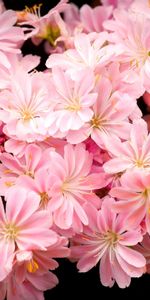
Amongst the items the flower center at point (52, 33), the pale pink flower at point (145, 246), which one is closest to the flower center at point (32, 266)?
the pale pink flower at point (145, 246)

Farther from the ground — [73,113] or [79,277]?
[73,113]

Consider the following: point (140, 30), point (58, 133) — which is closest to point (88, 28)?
point (140, 30)

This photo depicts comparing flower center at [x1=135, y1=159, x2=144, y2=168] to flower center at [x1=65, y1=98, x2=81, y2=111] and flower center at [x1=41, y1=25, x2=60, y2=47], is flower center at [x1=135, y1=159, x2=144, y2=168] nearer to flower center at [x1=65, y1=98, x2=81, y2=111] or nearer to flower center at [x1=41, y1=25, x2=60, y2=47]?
flower center at [x1=65, y1=98, x2=81, y2=111]

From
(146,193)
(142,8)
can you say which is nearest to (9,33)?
(142,8)

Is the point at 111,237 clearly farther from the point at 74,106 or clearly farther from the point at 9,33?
the point at 9,33

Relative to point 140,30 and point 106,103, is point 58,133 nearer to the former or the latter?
point 106,103

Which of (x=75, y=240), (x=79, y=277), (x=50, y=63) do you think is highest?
(x=50, y=63)

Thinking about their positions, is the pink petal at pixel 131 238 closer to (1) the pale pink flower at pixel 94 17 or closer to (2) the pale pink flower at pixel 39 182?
(2) the pale pink flower at pixel 39 182

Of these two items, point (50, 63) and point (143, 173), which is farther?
point (50, 63)
